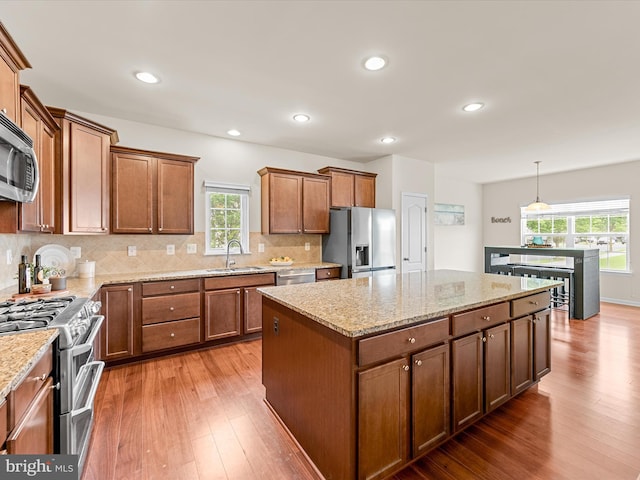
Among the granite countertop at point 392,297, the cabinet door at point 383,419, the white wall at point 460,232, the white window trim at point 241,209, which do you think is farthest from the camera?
the white wall at point 460,232

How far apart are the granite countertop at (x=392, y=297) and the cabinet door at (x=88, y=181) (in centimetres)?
198

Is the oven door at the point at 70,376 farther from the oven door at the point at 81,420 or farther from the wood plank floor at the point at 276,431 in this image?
the wood plank floor at the point at 276,431

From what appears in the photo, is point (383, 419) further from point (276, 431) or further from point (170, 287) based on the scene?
point (170, 287)

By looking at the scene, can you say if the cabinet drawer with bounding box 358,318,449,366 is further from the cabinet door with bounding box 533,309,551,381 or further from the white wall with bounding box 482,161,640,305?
the white wall with bounding box 482,161,640,305

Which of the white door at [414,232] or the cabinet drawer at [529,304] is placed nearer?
the cabinet drawer at [529,304]

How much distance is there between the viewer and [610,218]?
19.2 ft

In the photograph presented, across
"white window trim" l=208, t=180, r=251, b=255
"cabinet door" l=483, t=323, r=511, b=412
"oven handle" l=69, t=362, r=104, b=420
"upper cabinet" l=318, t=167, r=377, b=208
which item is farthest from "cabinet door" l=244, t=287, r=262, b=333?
"cabinet door" l=483, t=323, r=511, b=412

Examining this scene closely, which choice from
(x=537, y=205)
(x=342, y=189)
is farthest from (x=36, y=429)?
(x=537, y=205)

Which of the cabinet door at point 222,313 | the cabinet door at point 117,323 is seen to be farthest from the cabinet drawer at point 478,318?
the cabinet door at point 117,323

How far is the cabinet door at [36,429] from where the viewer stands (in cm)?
100

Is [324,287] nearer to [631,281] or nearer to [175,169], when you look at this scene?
[175,169]

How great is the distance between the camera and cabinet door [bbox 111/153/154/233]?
127 inches

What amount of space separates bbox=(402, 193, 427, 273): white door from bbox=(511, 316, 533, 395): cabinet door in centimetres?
269

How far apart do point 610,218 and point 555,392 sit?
533 centimetres
